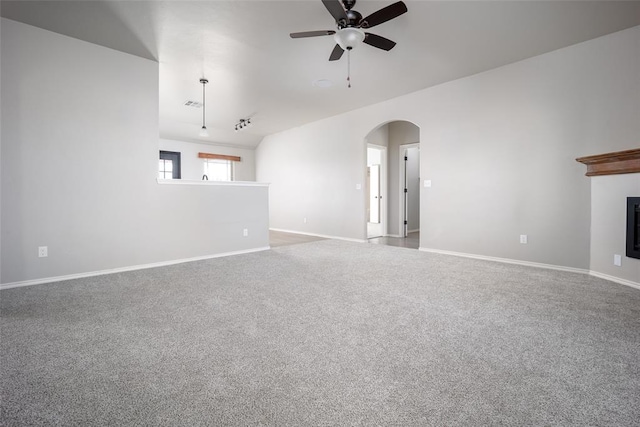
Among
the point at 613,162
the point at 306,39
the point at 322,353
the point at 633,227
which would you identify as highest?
the point at 306,39

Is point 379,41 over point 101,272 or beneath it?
over

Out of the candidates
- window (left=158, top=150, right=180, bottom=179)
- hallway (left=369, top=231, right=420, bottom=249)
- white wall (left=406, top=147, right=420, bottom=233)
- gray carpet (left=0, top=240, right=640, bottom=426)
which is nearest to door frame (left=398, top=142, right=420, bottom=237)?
hallway (left=369, top=231, right=420, bottom=249)

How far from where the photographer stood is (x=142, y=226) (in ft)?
12.6

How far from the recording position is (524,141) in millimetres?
3887

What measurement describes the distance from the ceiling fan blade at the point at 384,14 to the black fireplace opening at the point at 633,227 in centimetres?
287

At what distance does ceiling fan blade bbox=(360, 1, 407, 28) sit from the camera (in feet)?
7.87

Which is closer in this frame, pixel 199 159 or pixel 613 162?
pixel 613 162

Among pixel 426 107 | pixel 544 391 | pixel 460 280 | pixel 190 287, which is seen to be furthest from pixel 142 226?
pixel 426 107

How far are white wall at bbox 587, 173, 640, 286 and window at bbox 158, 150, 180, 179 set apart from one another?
8.53m

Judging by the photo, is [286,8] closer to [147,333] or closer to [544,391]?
[147,333]

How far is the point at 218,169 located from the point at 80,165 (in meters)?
5.57

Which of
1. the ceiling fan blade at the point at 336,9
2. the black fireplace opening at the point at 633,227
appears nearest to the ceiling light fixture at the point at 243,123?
the ceiling fan blade at the point at 336,9

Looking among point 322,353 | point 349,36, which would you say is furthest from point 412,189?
point 322,353

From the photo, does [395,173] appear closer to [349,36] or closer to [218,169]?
[349,36]
